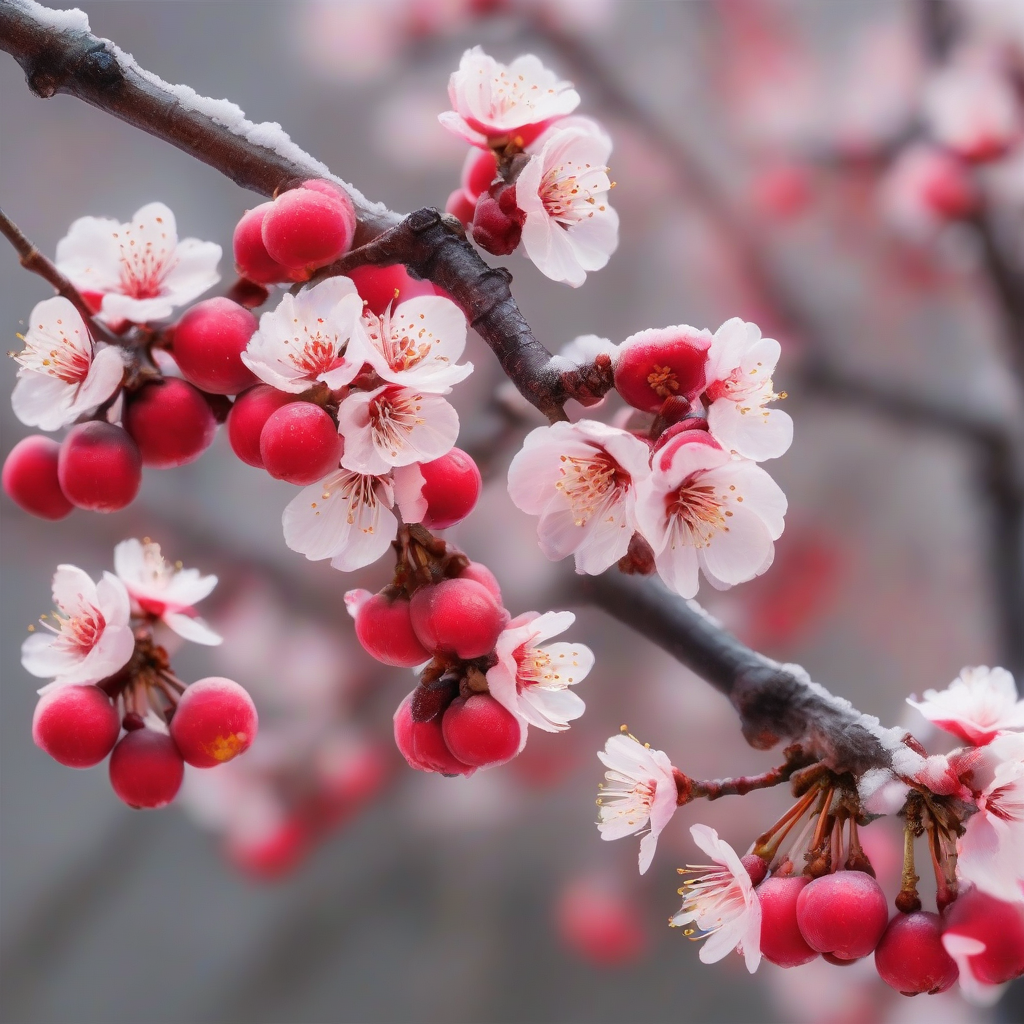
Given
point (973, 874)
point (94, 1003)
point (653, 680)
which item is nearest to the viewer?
point (973, 874)

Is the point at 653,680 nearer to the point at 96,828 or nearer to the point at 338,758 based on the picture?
the point at 338,758

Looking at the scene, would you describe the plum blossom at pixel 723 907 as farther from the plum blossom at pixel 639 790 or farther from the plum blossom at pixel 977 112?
the plum blossom at pixel 977 112

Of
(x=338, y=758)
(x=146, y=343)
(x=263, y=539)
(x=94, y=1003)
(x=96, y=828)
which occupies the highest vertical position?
(x=146, y=343)

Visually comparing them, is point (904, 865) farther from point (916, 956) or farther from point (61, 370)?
point (61, 370)

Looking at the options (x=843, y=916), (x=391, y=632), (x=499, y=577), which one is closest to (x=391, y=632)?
(x=391, y=632)

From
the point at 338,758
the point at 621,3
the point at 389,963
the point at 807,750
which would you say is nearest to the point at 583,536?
the point at 807,750

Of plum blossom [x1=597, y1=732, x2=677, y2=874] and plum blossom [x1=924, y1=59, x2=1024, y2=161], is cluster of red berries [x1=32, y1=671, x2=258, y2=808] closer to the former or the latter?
plum blossom [x1=597, y1=732, x2=677, y2=874]

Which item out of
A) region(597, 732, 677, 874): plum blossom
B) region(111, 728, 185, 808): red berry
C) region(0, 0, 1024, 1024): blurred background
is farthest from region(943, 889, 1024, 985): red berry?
region(0, 0, 1024, 1024): blurred background

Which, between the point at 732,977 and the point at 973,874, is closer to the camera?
the point at 973,874
